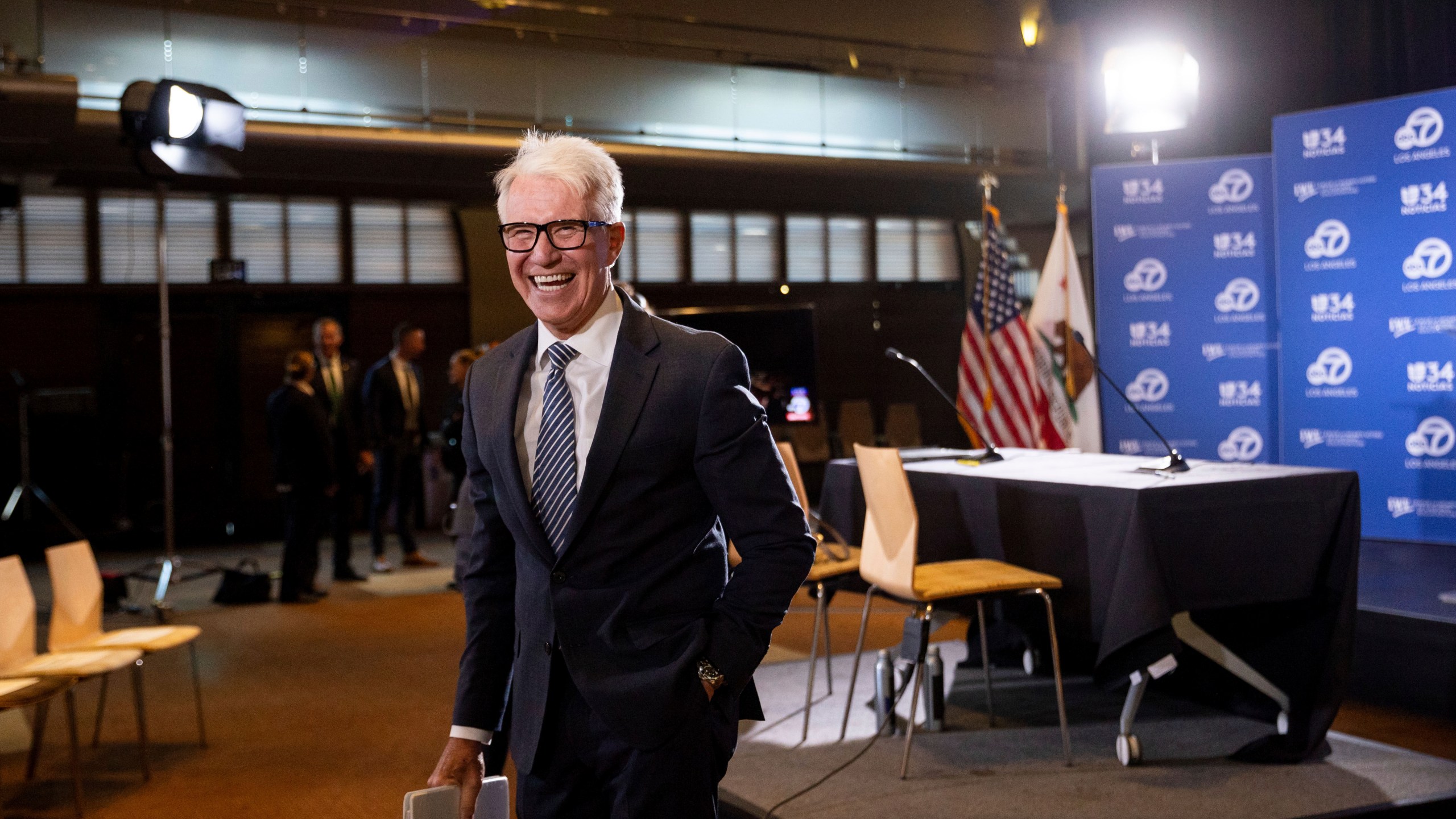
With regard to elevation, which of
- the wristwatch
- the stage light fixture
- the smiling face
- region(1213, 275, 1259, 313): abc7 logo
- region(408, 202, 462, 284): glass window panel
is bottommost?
the wristwatch

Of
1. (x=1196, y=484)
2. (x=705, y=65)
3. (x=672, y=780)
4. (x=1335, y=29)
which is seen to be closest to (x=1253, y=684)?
(x=1196, y=484)

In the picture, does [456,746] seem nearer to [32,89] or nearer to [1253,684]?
[1253,684]

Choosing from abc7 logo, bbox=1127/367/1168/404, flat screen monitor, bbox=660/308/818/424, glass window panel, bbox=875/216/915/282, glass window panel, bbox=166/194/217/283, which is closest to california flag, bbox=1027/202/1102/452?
abc7 logo, bbox=1127/367/1168/404

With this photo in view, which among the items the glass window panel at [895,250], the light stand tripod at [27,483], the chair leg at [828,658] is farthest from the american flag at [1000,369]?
the light stand tripod at [27,483]

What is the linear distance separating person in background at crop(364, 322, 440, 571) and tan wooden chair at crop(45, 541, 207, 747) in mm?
3847

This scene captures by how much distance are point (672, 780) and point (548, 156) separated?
0.83m

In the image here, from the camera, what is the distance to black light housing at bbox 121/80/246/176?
20.2 feet

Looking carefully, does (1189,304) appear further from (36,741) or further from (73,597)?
(36,741)

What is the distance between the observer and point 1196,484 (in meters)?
3.55

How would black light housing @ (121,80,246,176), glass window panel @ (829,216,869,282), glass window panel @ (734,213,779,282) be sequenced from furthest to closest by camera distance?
glass window panel @ (829,216,869,282) → glass window panel @ (734,213,779,282) → black light housing @ (121,80,246,176)

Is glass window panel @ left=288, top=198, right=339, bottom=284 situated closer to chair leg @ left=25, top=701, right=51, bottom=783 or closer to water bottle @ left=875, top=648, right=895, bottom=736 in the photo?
chair leg @ left=25, top=701, right=51, bottom=783

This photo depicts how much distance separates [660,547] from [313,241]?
9.54 meters

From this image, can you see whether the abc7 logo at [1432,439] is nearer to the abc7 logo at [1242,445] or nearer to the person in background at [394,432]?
the abc7 logo at [1242,445]

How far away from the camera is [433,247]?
1066 centimetres
